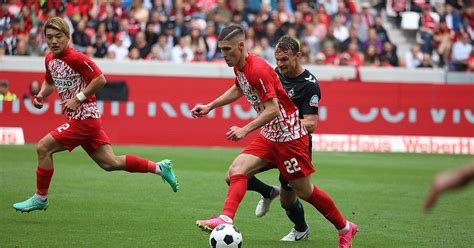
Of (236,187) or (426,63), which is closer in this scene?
(236,187)

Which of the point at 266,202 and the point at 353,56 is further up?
the point at 266,202

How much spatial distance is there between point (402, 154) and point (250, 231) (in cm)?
1310

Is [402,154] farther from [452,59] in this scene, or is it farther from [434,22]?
[434,22]

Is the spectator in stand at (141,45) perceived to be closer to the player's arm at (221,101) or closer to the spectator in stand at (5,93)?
the spectator in stand at (5,93)

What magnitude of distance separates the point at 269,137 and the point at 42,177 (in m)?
2.89

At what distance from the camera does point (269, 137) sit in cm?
859

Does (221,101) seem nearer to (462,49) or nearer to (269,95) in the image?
(269,95)

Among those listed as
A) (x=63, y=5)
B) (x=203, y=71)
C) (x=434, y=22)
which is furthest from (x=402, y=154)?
(x=63, y=5)

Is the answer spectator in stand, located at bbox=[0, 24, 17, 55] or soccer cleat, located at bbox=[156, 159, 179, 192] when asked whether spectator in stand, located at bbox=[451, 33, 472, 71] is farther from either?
soccer cleat, located at bbox=[156, 159, 179, 192]

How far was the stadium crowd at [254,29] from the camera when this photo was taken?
2373 centimetres

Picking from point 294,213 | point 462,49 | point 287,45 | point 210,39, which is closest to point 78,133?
point 294,213

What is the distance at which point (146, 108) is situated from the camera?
71.8ft

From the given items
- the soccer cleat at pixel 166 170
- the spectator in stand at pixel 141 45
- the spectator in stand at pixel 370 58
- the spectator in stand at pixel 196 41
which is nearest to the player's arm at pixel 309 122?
the soccer cleat at pixel 166 170

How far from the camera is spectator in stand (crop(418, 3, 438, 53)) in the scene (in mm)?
27453
